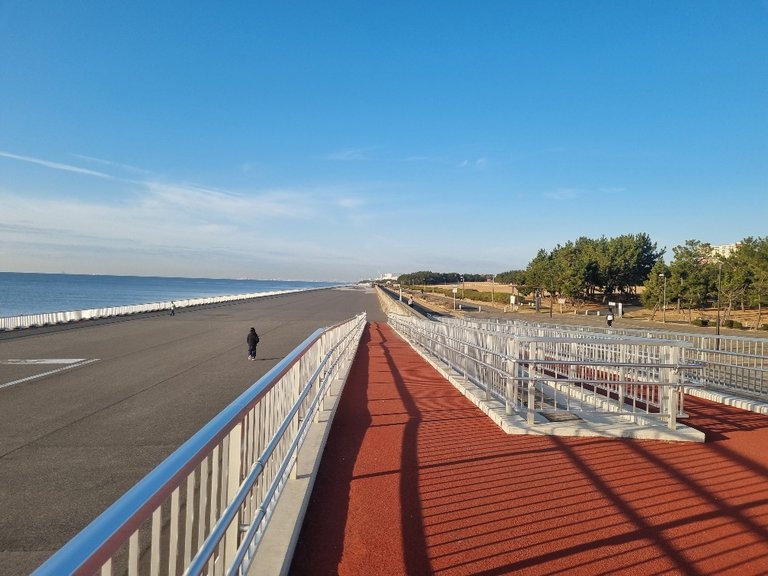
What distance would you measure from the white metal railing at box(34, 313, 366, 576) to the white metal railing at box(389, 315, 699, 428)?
331 cm

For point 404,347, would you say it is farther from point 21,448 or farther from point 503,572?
point 503,572

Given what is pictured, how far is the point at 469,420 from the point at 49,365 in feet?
47.2

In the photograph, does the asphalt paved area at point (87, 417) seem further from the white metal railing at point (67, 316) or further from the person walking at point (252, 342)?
the white metal railing at point (67, 316)

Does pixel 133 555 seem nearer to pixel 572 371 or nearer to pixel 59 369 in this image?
pixel 572 371

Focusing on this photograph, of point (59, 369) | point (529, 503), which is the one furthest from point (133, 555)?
point (59, 369)

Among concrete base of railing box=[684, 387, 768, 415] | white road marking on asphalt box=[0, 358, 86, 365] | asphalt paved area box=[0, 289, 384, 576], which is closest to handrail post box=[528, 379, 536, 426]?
concrete base of railing box=[684, 387, 768, 415]

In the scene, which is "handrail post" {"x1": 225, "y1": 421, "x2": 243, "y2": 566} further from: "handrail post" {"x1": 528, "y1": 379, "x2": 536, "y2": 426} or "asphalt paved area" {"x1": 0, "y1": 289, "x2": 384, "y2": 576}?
"handrail post" {"x1": 528, "y1": 379, "x2": 536, "y2": 426}

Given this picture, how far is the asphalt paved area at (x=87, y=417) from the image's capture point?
4.91 meters

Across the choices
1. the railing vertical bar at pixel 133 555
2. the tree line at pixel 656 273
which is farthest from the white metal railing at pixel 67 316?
the tree line at pixel 656 273

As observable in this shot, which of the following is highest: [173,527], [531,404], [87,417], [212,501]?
[173,527]

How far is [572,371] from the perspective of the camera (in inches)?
368

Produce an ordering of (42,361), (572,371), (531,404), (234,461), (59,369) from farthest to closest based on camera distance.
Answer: (42,361) → (59,369) → (572,371) → (531,404) → (234,461)

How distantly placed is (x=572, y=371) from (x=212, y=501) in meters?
8.11

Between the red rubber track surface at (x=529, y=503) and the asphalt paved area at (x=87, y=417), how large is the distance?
8.31 feet
